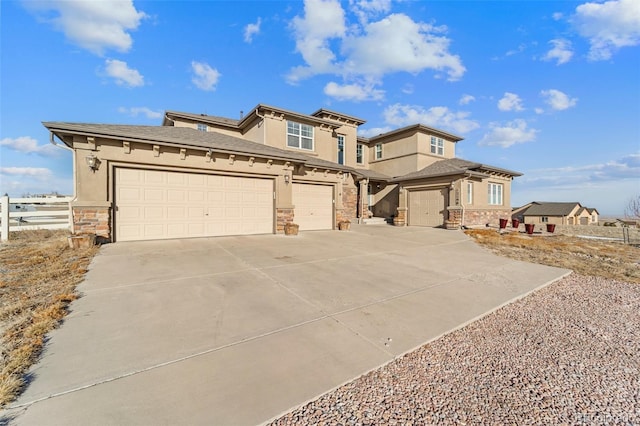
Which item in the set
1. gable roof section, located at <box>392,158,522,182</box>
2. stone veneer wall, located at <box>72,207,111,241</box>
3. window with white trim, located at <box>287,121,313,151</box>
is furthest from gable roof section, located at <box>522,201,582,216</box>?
stone veneer wall, located at <box>72,207,111,241</box>

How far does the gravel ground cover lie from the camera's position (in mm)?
1858

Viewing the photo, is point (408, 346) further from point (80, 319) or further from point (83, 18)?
point (83, 18)

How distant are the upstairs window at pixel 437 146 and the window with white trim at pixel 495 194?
4.66 metres

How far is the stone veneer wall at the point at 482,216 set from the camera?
15489 millimetres

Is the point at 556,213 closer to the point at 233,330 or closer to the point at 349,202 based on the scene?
the point at 349,202

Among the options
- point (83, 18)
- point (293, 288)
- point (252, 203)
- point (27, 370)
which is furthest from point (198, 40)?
point (27, 370)

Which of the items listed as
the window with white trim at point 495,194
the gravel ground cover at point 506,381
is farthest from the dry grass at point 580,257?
the window with white trim at point 495,194

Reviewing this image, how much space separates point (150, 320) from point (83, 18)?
11.2 meters

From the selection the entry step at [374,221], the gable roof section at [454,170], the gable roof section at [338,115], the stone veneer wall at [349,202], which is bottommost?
the entry step at [374,221]

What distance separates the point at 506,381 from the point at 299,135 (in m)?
14.6

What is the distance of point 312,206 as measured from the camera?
13.0 m

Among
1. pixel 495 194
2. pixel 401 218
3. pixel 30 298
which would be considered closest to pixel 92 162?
pixel 30 298

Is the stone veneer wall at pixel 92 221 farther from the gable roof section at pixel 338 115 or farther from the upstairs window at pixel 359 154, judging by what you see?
the upstairs window at pixel 359 154

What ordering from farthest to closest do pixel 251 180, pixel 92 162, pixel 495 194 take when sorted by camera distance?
pixel 495 194, pixel 251 180, pixel 92 162
